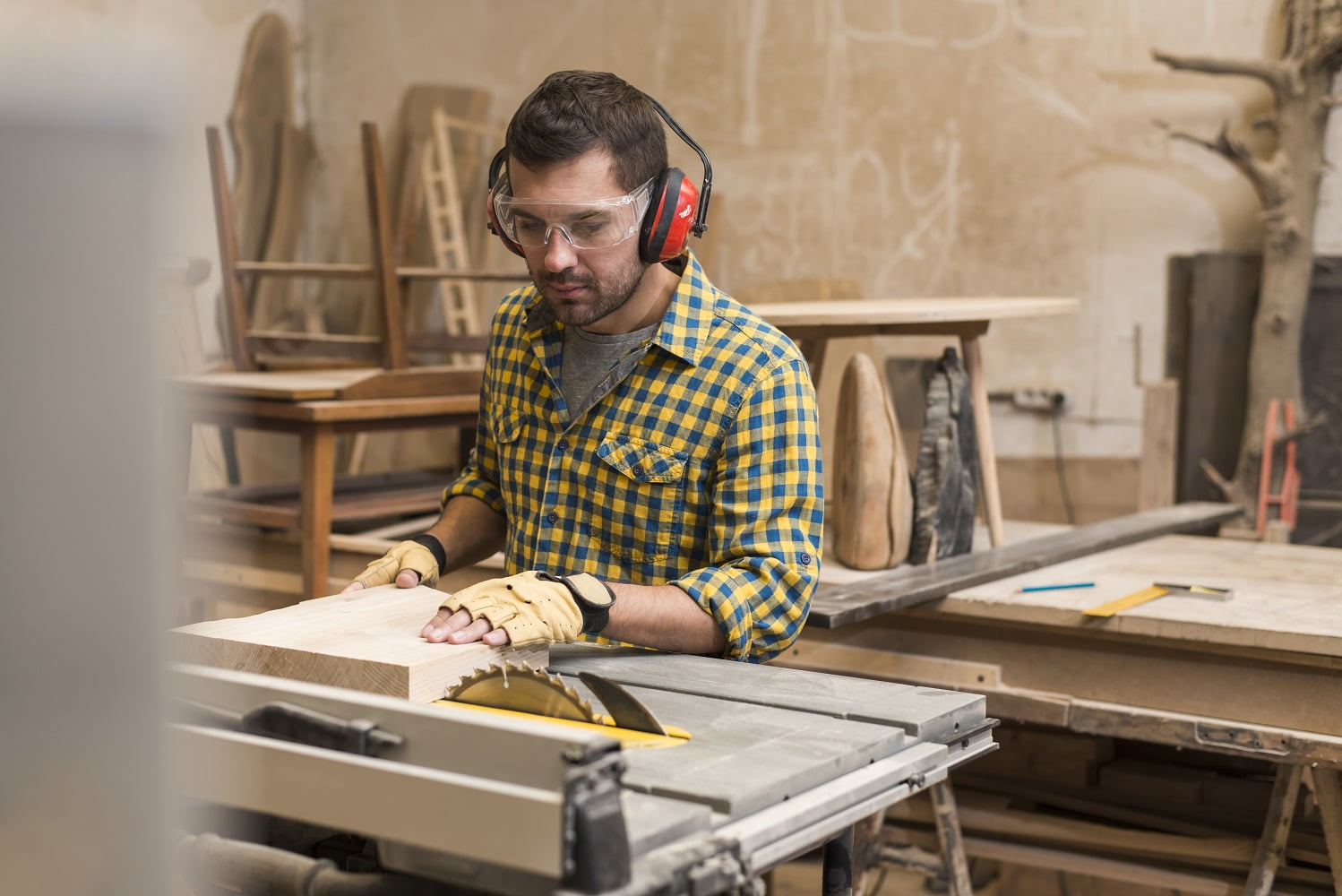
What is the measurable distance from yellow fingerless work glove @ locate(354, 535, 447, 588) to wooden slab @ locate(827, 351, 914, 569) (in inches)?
50.5

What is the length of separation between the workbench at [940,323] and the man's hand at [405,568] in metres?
1.31

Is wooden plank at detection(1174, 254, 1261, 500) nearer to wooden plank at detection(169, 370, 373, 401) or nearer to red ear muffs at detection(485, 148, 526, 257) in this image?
wooden plank at detection(169, 370, 373, 401)

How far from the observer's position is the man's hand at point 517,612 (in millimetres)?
1783

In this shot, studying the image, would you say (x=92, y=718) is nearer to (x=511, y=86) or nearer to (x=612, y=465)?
(x=612, y=465)

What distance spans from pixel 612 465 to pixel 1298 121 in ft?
9.99

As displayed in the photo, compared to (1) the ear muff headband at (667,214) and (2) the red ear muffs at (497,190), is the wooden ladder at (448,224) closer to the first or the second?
(2) the red ear muffs at (497,190)

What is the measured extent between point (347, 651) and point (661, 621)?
1.64ft

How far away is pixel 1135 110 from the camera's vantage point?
482cm

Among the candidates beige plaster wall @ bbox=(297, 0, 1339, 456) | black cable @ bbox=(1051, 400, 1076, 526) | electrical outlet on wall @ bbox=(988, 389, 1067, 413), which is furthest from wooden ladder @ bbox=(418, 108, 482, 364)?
black cable @ bbox=(1051, 400, 1076, 526)

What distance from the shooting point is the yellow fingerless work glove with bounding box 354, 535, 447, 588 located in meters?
2.26

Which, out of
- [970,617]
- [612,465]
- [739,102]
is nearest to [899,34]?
[739,102]

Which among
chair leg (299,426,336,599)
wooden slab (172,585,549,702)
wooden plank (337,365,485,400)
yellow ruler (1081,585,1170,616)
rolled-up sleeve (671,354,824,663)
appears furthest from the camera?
wooden plank (337,365,485,400)

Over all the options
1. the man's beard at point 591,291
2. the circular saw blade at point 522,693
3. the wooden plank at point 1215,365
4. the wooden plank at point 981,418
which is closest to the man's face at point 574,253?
the man's beard at point 591,291

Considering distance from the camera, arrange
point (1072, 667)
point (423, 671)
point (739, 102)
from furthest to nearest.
Result: point (739, 102)
point (1072, 667)
point (423, 671)
